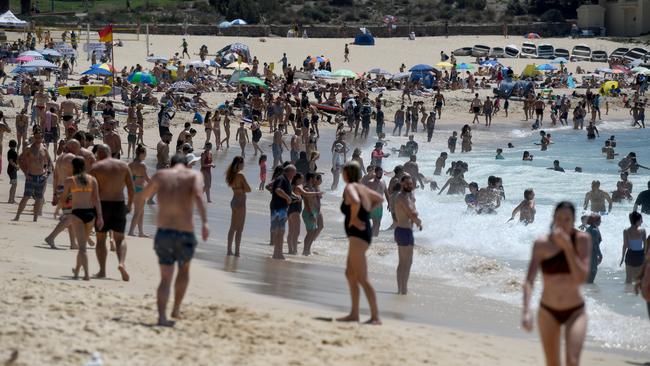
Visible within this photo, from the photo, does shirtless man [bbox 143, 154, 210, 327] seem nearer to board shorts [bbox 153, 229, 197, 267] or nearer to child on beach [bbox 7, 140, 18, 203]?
board shorts [bbox 153, 229, 197, 267]

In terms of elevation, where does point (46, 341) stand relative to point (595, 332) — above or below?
above

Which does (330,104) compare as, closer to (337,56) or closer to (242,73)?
(242,73)

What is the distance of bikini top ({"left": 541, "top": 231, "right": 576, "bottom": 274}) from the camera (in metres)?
6.55

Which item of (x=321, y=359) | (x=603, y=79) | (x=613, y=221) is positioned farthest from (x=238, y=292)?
(x=603, y=79)

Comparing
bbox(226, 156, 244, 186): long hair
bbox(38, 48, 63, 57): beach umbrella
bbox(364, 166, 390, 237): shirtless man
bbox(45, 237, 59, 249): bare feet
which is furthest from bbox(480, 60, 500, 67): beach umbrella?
bbox(45, 237, 59, 249): bare feet

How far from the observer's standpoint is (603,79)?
50.2 metres

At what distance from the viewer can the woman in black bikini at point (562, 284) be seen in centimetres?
651

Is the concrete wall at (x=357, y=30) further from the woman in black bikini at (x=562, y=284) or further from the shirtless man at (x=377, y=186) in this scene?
the woman in black bikini at (x=562, y=284)

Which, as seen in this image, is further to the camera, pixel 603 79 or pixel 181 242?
pixel 603 79

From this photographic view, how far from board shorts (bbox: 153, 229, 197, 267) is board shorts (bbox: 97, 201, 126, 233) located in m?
2.28

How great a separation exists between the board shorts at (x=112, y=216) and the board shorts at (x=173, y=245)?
2.28 metres

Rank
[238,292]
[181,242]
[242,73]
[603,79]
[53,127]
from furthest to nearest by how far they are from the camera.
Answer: [603,79] < [242,73] < [53,127] < [238,292] < [181,242]

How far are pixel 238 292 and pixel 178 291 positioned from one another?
2.62m

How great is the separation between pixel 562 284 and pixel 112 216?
15.5 ft
